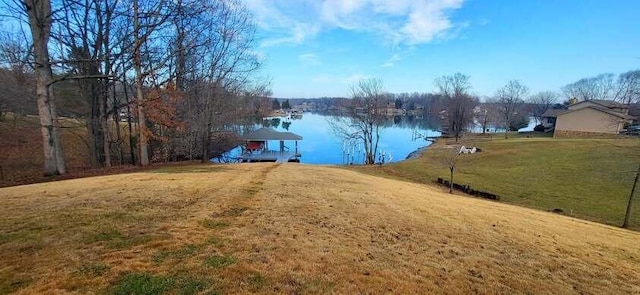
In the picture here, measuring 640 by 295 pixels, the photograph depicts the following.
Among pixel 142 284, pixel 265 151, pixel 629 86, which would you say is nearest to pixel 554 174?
pixel 265 151

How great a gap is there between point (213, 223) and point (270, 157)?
27.5 m

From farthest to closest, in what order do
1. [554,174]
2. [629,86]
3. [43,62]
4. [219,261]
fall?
1. [629,86]
2. [554,174]
3. [43,62]
4. [219,261]

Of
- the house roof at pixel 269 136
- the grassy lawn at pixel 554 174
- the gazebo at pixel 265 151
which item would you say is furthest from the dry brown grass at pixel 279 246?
the house roof at pixel 269 136

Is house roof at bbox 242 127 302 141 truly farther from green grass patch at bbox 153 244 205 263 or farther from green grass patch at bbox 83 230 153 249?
green grass patch at bbox 153 244 205 263

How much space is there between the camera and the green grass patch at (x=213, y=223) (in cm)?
665

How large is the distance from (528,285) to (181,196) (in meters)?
7.99

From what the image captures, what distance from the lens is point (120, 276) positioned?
4.32 m

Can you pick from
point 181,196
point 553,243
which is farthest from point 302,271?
point 553,243

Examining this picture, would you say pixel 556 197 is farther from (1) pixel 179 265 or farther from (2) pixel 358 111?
(2) pixel 358 111

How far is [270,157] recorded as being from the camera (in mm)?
34219

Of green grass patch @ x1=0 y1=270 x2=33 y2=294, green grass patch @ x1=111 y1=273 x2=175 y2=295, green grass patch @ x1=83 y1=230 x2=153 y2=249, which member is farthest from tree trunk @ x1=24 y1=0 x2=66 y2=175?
green grass patch @ x1=111 y1=273 x2=175 y2=295

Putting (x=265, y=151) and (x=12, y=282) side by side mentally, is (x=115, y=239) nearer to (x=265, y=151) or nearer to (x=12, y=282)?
(x=12, y=282)

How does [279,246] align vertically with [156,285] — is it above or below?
below

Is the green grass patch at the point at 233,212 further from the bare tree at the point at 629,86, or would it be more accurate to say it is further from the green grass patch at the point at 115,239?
the bare tree at the point at 629,86
